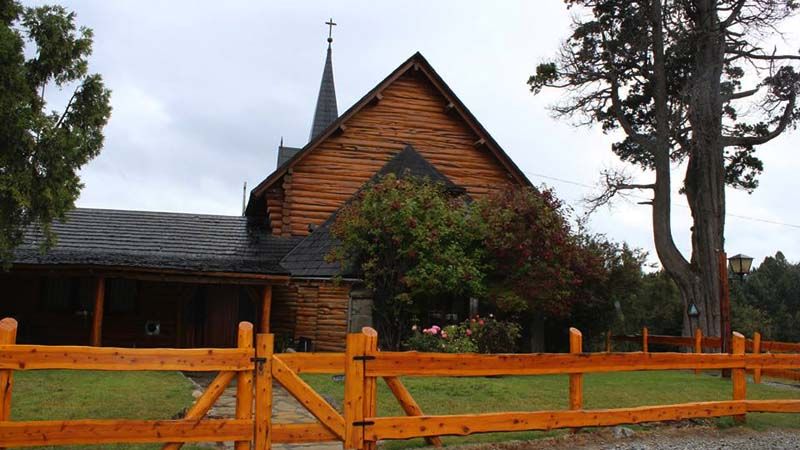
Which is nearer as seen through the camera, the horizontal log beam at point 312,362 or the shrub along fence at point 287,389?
the shrub along fence at point 287,389

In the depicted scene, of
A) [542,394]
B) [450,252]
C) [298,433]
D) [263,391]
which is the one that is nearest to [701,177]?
[450,252]

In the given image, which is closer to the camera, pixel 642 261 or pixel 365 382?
pixel 365 382

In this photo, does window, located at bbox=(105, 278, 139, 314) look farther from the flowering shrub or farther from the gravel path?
the gravel path

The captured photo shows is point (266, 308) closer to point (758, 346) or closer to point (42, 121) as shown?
point (42, 121)

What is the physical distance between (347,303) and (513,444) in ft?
36.9

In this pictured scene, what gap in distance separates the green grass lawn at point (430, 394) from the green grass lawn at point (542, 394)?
1 centimetres

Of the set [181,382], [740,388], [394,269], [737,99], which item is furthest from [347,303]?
[737,99]

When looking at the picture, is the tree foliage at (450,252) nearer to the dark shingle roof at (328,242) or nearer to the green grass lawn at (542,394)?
the dark shingle roof at (328,242)

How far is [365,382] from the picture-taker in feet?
20.9

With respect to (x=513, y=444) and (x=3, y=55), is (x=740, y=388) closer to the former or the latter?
(x=513, y=444)

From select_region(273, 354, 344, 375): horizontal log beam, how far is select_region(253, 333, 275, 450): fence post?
7.7 inches

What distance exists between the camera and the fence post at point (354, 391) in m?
6.23

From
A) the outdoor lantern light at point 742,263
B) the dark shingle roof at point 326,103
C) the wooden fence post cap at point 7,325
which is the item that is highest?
the dark shingle roof at point 326,103

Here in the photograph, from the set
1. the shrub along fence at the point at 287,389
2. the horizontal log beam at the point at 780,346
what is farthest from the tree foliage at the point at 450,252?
the shrub along fence at the point at 287,389
